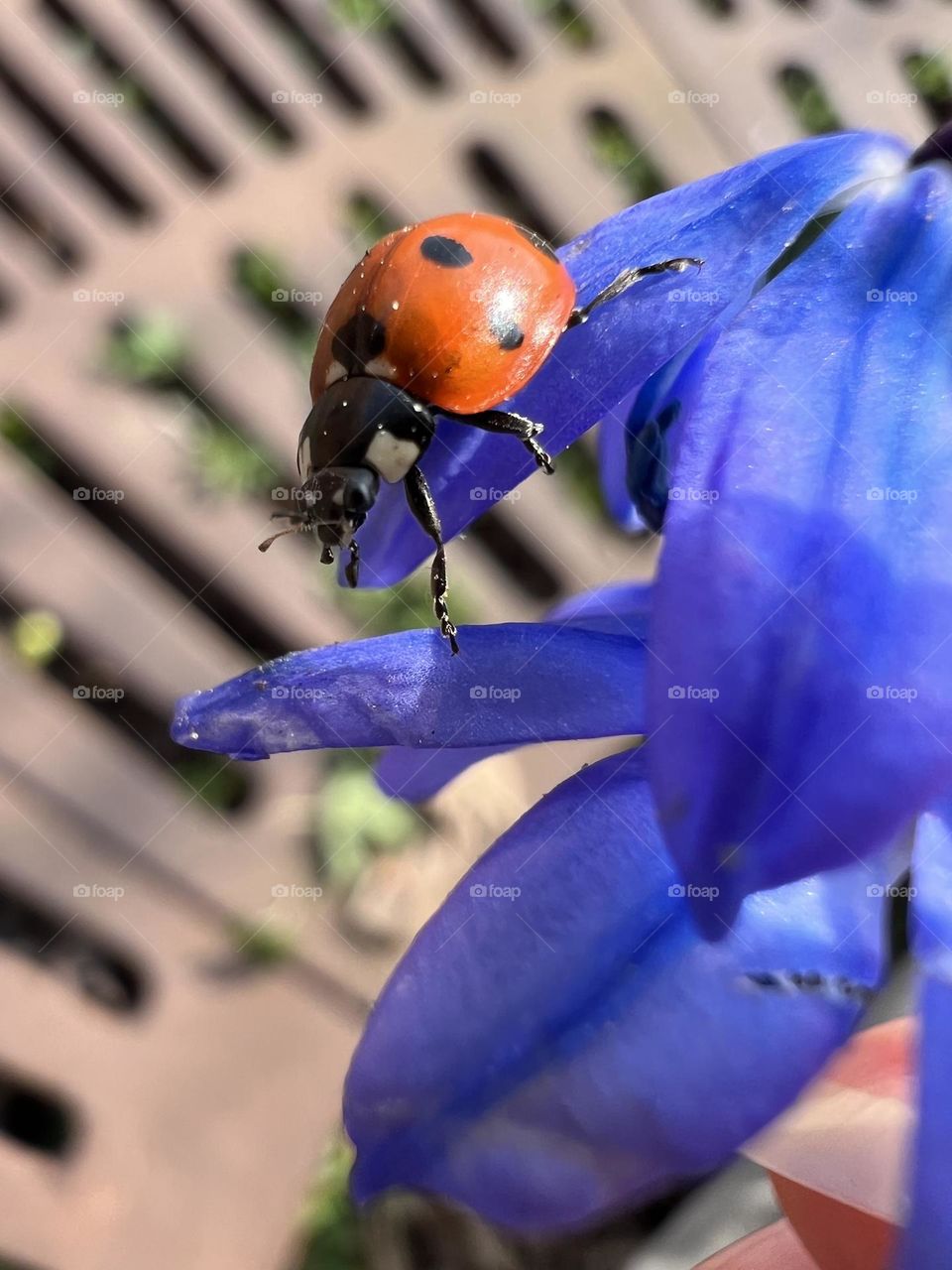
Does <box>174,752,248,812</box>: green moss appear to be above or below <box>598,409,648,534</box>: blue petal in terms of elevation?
below

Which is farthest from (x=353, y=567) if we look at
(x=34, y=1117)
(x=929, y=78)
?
(x=929, y=78)

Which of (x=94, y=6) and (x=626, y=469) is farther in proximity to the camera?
(x=94, y=6)

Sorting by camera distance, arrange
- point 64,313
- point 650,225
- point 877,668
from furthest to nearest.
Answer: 1. point 64,313
2. point 650,225
3. point 877,668

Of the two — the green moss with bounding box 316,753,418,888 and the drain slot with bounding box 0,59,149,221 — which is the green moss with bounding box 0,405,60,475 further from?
the green moss with bounding box 316,753,418,888

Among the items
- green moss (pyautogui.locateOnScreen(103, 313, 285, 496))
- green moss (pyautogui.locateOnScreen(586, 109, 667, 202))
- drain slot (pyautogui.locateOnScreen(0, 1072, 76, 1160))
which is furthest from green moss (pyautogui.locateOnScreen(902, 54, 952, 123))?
drain slot (pyautogui.locateOnScreen(0, 1072, 76, 1160))

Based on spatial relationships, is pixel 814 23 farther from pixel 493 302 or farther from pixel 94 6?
pixel 493 302

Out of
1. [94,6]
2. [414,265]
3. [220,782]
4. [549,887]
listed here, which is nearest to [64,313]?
[94,6]

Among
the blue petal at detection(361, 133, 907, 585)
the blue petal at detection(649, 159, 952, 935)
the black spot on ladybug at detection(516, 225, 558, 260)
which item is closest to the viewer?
the blue petal at detection(649, 159, 952, 935)

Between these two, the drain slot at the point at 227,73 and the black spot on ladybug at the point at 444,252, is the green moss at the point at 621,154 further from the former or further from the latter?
the black spot on ladybug at the point at 444,252
